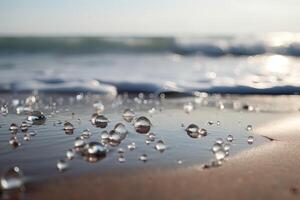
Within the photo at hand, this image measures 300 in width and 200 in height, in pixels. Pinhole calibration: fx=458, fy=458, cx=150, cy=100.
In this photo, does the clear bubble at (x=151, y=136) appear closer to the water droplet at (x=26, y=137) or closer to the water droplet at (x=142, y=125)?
the water droplet at (x=142, y=125)

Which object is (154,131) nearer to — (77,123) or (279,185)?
(77,123)

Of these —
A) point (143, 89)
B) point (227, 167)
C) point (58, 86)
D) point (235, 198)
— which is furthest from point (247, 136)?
point (58, 86)

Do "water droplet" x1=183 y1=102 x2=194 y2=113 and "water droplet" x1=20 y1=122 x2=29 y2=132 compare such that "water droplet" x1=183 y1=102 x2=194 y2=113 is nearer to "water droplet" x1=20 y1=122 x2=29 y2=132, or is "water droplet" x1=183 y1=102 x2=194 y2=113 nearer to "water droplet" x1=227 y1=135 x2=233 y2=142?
"water droplet" x1=227 y1=135 x2=233 y2=142

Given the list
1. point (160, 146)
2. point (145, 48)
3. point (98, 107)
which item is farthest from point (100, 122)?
point (145, 48)

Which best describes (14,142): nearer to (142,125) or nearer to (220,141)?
(142,125)

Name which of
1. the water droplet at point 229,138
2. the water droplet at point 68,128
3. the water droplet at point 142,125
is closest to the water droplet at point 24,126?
the water droplet at point 68,128

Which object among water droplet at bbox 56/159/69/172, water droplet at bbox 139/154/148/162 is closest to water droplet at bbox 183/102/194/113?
water droplet at bbox 139/154/148/162

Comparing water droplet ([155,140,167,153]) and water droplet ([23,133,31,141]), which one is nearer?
water droplet ([155,140,167,153])
